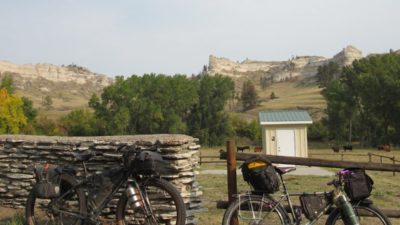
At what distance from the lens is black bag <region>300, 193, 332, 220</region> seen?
459 centimetres

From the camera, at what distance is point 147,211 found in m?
4.82

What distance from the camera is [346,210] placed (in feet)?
14.5

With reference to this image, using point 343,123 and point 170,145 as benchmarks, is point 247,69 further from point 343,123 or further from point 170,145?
point 170,145

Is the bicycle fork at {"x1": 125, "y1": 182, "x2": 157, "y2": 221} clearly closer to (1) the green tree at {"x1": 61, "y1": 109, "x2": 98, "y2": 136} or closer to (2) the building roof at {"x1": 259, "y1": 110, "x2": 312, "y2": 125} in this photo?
A: (2) the building roof at {"x1": 259, "y1": 110, "x2": 312, "y2": 125}

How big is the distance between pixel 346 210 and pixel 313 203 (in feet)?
1.14

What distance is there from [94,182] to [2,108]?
4794 centimetres

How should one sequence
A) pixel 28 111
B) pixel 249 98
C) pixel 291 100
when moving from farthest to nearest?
pixel 291 100 → pixel 249 98 → pixel 28 111

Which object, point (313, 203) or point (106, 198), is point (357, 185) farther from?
point (106, 198)

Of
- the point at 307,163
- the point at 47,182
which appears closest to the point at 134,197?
the point at 47,182

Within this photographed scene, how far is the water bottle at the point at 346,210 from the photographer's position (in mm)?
4340

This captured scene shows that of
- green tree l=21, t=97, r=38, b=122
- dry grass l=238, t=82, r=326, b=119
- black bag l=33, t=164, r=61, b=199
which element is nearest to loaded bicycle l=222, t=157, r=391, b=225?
black bag l=33, t=164, r=61, b=199

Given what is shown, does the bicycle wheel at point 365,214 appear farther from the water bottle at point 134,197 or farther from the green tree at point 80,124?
the green tree at point 80,124

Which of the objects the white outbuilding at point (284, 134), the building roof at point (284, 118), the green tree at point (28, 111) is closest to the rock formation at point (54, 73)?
the green tree at point (28, 111)

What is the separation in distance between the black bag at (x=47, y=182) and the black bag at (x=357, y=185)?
328 centimetres
